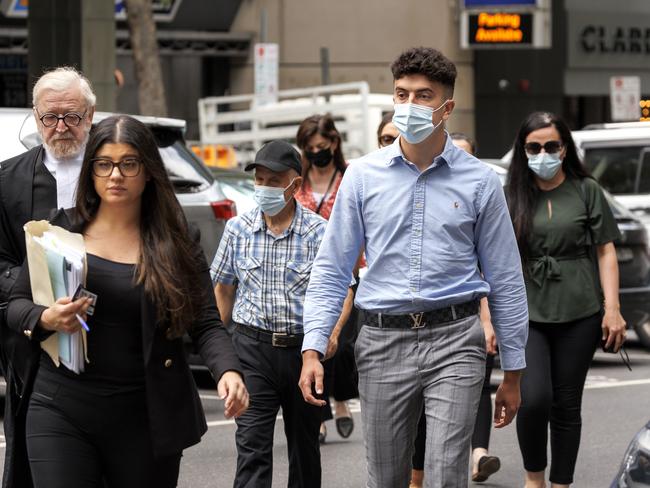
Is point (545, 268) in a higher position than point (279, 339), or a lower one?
higher

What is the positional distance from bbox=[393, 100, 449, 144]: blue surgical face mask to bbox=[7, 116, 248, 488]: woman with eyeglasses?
0.89 metres

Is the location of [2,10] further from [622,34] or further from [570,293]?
[570,293]

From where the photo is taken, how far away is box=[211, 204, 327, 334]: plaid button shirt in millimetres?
6352

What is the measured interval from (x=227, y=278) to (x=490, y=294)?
180 cm

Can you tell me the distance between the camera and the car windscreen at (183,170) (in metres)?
10.2

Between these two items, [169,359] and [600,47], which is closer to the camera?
[169,359]

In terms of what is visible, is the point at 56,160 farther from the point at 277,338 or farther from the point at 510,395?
the point at 510,395

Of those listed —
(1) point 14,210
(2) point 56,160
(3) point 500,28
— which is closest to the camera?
(1) point 14,210

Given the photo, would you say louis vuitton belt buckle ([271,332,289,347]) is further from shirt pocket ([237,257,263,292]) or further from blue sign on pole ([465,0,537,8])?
blue sign on pole ([465,0,537,8])

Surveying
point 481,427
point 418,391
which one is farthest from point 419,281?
point 481,427

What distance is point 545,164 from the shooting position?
6.80 meters

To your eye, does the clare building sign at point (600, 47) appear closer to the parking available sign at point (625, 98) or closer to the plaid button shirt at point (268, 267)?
the parking available sign at point (625, 98)

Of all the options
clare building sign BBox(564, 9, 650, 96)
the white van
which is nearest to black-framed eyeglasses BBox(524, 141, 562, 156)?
the white van

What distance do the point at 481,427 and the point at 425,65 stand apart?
3234 millimetres
